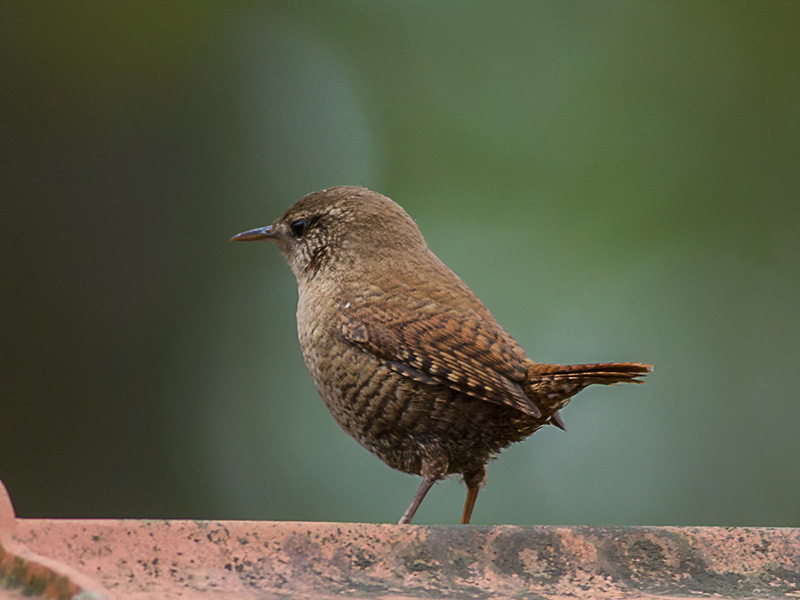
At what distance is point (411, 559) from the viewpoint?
5.10ft

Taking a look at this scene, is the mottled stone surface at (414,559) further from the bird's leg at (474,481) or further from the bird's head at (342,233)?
the bird's head at (342,233)

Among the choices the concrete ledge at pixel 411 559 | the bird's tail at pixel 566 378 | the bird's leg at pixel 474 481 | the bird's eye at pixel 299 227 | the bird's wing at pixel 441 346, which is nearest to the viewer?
the concrete ledge at pixel 411 559

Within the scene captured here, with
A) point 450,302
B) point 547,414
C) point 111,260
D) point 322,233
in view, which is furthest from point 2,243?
point 547,414

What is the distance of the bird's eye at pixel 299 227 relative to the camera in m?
3.02

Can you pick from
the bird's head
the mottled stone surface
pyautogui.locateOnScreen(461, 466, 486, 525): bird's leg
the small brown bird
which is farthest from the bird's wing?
the mottled stone surface

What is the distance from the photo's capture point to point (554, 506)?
17.0ft

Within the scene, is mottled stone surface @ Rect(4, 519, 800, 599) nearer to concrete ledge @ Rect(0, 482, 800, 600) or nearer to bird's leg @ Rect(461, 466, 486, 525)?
concrete ledge @ Rect(0, 482, 800, 600)

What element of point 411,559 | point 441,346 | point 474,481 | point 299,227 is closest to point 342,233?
point 299,227

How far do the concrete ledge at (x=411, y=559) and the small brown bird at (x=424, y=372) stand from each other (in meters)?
0.62

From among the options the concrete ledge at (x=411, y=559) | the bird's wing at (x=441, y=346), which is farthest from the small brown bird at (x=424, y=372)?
the concrete ledge at (x=411, y=559)

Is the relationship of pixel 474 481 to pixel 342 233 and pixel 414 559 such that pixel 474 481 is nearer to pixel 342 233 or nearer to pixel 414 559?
pixel 342 233

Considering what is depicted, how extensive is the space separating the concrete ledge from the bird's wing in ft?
2.29

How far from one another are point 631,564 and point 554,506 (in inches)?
142

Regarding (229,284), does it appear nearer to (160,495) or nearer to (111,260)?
(111,260)
